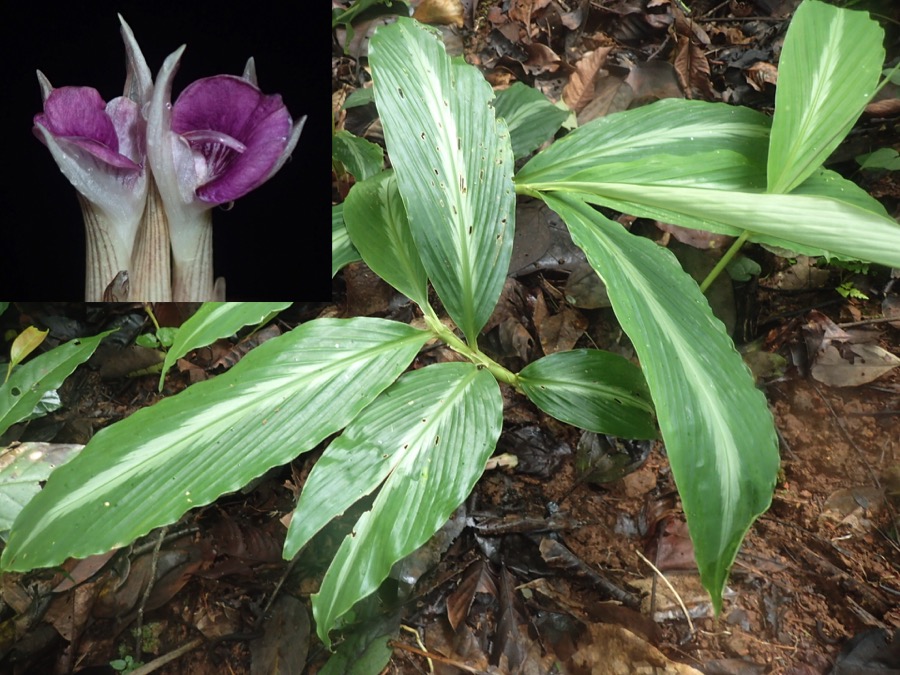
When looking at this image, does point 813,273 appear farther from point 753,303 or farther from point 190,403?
point 190,403

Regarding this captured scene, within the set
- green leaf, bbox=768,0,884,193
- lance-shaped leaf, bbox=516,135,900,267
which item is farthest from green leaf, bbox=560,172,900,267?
green leaf, bbox=768,0,884,193

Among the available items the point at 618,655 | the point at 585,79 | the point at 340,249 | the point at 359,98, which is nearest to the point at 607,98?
the point at 585,79

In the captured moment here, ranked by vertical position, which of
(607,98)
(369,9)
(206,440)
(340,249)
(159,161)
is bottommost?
(206,440)

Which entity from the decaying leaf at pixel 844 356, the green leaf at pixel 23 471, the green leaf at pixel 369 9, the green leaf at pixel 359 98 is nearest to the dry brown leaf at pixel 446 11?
the green leaf at pixel 369 9

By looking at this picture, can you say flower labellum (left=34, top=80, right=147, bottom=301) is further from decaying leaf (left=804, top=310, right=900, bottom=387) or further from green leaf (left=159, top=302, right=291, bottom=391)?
decaying leaf (left=804, top=310, right=900, bottom=387)

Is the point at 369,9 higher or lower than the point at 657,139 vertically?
higher

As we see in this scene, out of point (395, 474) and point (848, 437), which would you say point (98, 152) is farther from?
point (848, 437)
